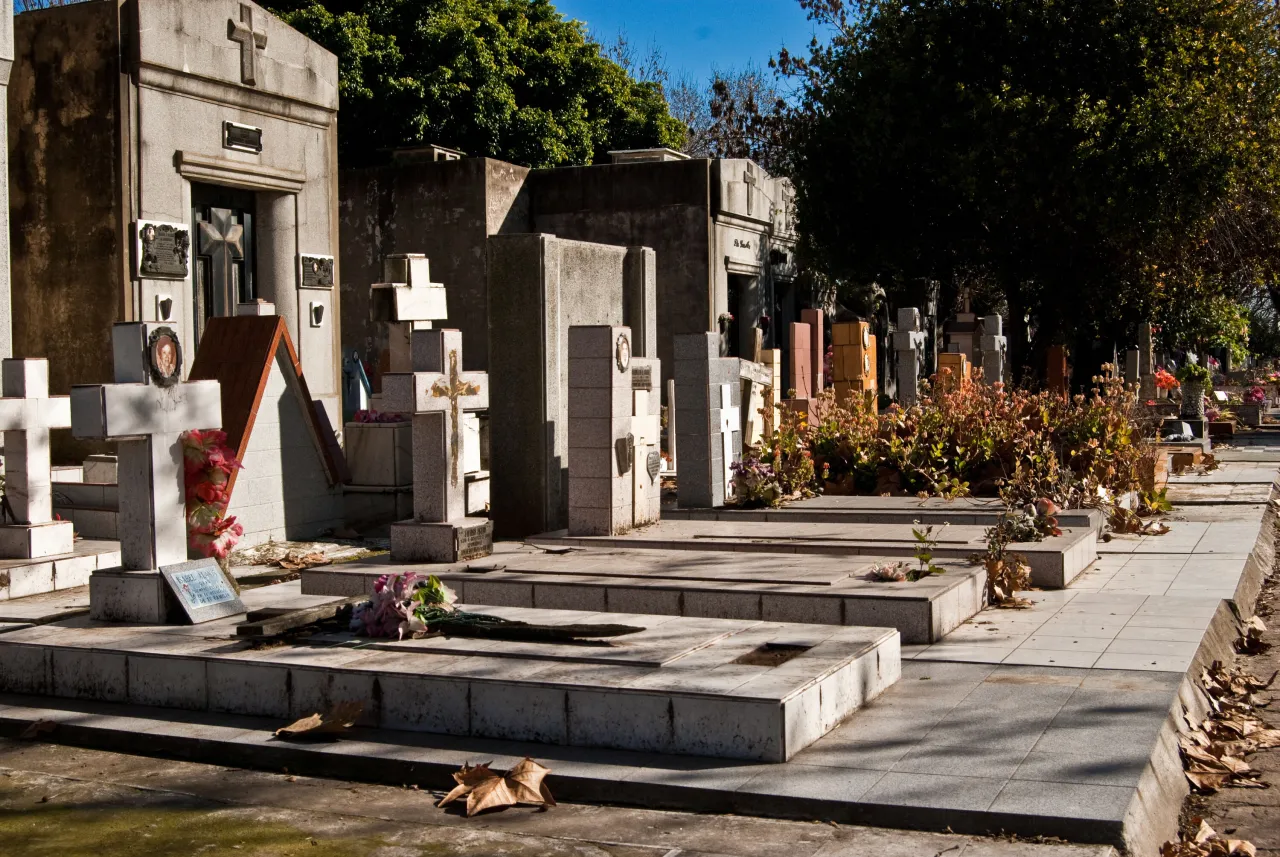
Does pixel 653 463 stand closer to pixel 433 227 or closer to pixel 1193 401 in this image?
pixel 433 227

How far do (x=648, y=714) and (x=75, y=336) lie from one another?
9623mm

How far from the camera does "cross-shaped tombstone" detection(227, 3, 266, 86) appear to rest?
13.7 meters

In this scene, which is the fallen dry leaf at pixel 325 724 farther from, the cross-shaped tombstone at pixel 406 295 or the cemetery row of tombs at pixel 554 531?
the cross-shaped tombstone at pixel 406 295

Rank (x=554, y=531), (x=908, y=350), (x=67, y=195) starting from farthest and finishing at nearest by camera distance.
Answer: (x=908, y=350), (x=67, y=195), (x=554, y=531)

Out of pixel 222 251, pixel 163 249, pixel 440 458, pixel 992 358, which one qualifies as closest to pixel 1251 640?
pixel 440 458

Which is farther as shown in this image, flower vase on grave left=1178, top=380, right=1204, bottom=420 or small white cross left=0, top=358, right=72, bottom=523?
flower vase on grave left=1178, top=380, right=1204, bottom=420

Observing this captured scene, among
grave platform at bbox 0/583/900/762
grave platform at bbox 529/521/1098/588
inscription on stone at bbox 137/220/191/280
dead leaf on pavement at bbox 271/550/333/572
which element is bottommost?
grave platform at bbox 0/583/900/762

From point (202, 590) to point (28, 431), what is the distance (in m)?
3.26

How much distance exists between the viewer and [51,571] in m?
9.09

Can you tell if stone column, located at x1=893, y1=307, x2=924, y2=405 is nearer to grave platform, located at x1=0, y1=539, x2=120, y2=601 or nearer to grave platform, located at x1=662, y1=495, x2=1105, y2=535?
grave platform, located at x1=662, y1=495, x2=1105, y2=535

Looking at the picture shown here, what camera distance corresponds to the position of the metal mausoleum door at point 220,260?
543 inches

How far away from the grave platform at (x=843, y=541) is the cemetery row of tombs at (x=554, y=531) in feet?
0.11

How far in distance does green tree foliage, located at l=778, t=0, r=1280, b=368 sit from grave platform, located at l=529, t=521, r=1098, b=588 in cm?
1311

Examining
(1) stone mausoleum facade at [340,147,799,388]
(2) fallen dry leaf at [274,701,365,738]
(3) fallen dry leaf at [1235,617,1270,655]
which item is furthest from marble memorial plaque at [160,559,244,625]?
(1) stone mausoleum facade at [340,147,799,388]
